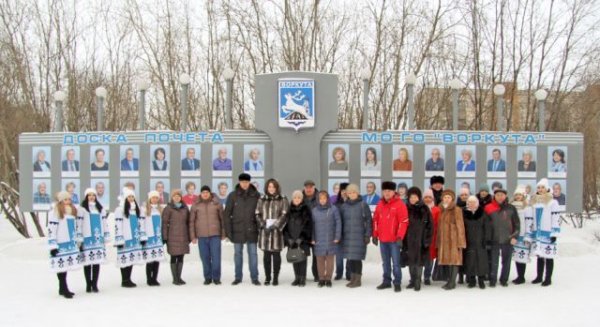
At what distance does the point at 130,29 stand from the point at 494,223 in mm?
16533

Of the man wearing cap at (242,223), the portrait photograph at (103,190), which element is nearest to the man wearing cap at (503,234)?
the man wearing cap at (242,223)

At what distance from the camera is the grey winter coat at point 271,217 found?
31.7 ft

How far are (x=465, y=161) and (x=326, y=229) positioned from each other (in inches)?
168

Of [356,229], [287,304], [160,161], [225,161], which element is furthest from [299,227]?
[160,161]

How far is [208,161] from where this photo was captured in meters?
12.7

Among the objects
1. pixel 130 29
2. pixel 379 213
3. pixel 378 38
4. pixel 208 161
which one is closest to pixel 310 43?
pixel 378 38

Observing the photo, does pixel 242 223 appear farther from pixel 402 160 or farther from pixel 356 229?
pixel 402 160

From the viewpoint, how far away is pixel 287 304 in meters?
8.17

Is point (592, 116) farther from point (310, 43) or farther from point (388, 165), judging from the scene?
point (388, 165)

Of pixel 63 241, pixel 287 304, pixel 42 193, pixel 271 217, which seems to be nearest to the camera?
pixel 287 304

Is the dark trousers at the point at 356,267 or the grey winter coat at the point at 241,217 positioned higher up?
the grey winter coat at the point at 241,217

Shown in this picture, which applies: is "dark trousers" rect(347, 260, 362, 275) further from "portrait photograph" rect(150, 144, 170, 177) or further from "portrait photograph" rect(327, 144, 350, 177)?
"portrait photograph" rect(150, 144, 170, 177)

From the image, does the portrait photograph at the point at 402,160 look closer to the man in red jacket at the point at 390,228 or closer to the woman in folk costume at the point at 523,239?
the woman in folk costume at the point at 523,239

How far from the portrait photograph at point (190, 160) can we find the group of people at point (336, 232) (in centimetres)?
263
